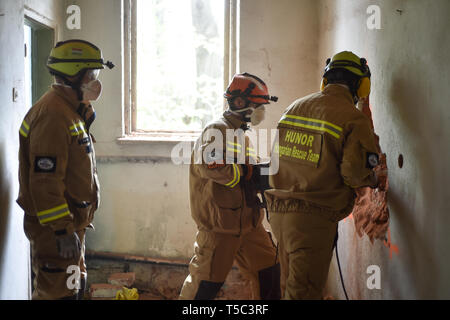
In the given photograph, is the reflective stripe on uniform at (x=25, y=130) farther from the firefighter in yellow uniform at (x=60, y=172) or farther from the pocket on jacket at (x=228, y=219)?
the pocket on jacket at (x=228, y=219)

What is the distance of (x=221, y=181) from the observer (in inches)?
121

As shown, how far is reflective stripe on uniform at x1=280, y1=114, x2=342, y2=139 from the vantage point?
2.49 m

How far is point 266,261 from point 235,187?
59 centimetres

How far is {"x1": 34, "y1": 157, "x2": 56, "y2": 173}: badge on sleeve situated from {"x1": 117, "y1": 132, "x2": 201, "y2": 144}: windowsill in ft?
6.21

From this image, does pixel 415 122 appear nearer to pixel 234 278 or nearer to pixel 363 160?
pixel 363 160

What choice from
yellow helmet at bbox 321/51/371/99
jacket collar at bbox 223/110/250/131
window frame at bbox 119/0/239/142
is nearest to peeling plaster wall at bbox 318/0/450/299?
yellow helmet at bbox 321/51/371/99

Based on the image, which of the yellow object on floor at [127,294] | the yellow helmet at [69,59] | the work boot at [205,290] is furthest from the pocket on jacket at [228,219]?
the yellow object on floor at [127,294]

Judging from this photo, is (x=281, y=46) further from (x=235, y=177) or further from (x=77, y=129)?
(x=77, y=129)

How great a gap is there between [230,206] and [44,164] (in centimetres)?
124

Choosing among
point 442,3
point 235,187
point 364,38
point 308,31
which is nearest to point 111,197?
point 235,187

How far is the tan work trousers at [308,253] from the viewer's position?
2.57 m

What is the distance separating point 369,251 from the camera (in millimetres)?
3102

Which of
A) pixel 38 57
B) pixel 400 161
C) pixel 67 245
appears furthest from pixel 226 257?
pixel 38 57

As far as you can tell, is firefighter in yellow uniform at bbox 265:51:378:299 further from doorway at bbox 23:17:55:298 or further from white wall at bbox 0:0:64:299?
doorway at bbox 23:17:55:298
